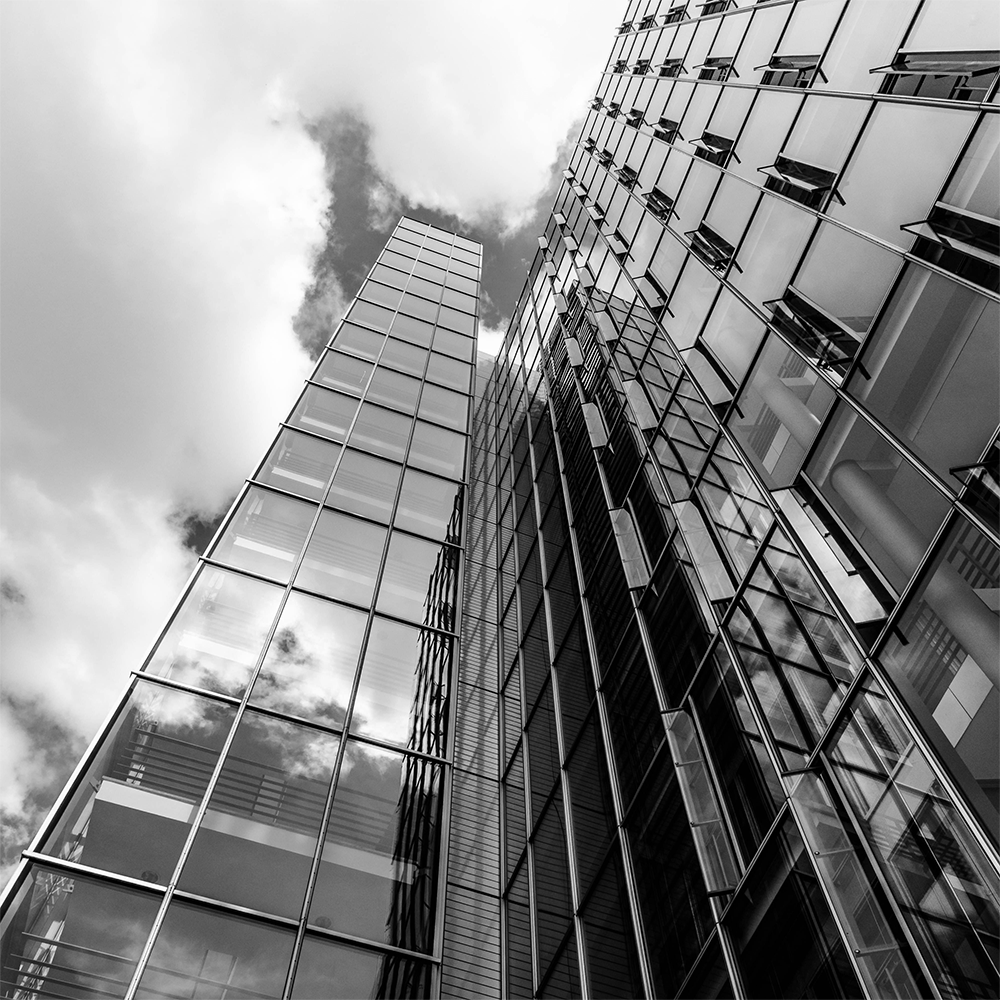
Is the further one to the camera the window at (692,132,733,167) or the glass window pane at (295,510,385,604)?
the glass window pane at (295,510,385,604)

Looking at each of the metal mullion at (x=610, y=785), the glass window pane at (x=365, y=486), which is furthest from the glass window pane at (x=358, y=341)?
the metal mullion at (x=610, y=785)

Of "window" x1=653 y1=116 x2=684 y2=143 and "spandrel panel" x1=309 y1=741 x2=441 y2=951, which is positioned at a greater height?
"window" x1=653 y1=116 x2=684 y2=143

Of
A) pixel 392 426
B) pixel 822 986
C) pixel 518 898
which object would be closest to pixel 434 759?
pixel 518 898

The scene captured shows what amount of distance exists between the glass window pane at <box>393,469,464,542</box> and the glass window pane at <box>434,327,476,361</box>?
8.46m

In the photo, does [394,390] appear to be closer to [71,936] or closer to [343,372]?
[343,372]

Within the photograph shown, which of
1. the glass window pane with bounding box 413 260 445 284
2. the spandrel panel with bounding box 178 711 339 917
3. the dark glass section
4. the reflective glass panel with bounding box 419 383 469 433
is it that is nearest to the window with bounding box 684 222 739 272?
the dark glass section

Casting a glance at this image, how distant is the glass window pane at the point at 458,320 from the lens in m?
31.1

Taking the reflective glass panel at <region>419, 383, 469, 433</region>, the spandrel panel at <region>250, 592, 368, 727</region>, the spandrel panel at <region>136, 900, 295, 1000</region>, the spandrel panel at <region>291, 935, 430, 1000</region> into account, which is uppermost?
the reflective glass panel at <region>419, 383, 469, 433</region>

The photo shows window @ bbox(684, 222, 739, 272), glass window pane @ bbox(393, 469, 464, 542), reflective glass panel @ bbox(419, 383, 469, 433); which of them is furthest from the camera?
reflective glass panel @ bbox(419, 383, 469, 433)

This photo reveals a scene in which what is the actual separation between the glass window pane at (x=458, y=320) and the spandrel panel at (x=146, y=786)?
21.0 meters

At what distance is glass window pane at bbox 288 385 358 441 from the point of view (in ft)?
69.2

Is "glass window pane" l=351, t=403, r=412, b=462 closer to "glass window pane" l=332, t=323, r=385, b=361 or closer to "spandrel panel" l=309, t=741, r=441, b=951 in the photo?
"glass window pane" l=332, t=323, r=385, b=361

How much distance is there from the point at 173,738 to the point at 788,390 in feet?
31.4

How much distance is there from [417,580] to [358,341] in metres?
11.3
